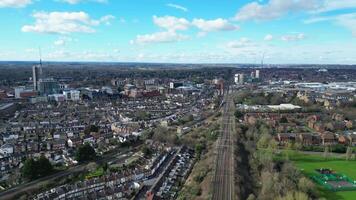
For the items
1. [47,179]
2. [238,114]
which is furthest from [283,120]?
[47,179]

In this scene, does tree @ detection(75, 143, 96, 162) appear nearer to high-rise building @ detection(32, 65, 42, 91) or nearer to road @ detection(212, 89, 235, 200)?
road @ detection(212, 89, 235, 200)

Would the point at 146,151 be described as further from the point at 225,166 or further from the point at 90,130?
the point at 90,130

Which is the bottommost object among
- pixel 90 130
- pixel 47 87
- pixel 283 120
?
pixel 90 130

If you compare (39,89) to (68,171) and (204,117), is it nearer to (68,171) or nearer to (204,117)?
(204,117)

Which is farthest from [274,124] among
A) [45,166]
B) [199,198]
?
[45,166]

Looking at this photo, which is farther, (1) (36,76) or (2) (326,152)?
(1) (36,76)

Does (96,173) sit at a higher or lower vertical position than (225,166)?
lower

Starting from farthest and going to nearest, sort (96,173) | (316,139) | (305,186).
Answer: (316,139)
(96,173)
(305,186)

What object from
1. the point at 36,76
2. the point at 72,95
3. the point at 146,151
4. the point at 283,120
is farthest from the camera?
the point at 36,76
